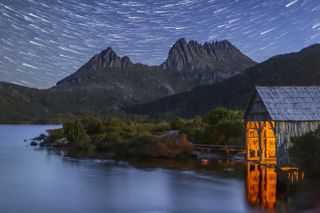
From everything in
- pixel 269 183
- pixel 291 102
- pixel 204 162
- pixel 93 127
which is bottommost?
pixel 269 183

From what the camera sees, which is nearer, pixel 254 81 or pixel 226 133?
pixel 226 133

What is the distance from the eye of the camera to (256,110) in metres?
30.2

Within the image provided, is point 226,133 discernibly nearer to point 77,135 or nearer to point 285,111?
point 285,111

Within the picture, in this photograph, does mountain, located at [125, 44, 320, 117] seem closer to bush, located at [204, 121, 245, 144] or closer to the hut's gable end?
bush, located at [204, 121, 245, 144]

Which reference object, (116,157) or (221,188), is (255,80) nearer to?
(116,157)

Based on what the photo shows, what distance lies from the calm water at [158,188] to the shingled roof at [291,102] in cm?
345

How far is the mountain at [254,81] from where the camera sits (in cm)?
9283

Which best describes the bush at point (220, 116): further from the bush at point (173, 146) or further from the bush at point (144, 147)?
the bush at point (144, 147)

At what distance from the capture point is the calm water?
21422 mm

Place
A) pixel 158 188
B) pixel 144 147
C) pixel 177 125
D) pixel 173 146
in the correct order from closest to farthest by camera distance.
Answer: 1. pixel 158 188
2. pixel 173 146
3. pixel 144 147
4. pixel 177 125

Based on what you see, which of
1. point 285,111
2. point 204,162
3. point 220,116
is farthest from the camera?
point 220,116

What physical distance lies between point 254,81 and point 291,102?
83243mm

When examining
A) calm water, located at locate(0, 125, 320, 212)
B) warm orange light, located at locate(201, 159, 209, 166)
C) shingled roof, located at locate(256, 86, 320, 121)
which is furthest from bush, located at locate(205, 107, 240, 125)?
shingled roof, located at locate(256, 86, 320, 121)

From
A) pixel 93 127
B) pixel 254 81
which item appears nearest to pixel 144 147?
pixel 93 127
